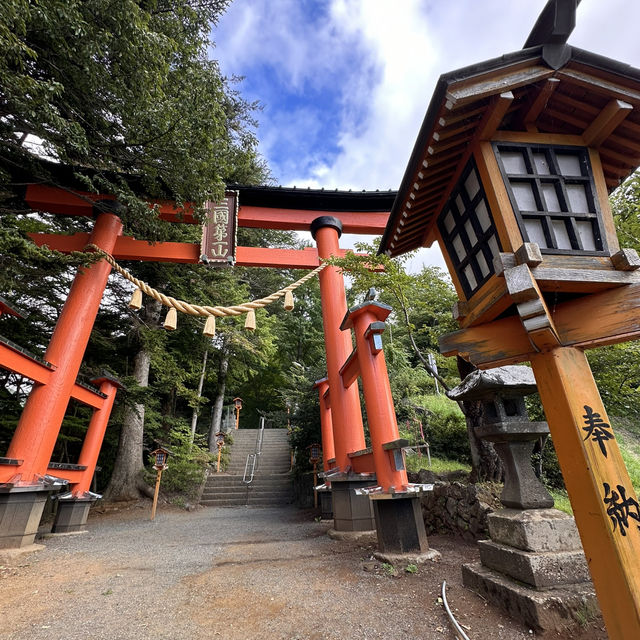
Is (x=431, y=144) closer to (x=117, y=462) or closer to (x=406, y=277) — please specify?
(x=406, y=277)

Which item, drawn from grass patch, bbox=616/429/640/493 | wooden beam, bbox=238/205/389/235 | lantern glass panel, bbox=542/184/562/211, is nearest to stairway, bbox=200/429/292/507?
wooden beam, bbox=238/205/389/235

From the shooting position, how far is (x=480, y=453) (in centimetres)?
538

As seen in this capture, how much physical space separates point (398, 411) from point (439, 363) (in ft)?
7.51

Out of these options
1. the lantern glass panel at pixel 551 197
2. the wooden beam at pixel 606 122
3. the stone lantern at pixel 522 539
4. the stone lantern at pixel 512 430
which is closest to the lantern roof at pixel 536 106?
the wooden beam at pixel 606 122

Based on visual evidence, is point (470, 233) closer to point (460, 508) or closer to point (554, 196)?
point (554, 196)

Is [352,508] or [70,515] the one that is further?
[70,515]

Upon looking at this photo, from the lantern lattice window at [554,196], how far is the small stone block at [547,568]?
222cm

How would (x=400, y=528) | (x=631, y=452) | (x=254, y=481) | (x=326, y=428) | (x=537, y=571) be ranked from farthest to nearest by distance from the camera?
1. (x=254, y=481)
2. (x=631, y=452)
3. (x=326, y=428)
4. (x=400, y=528)
5. (x=537, y=571)

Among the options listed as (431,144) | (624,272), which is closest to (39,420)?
(431,144)

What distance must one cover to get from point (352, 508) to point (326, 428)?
2.38 m

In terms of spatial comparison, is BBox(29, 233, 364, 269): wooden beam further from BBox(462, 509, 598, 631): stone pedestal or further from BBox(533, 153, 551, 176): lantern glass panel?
BBox(462, 509, 598, 631): stone pedestal

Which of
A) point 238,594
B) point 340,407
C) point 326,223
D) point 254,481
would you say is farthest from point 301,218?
point 254,481

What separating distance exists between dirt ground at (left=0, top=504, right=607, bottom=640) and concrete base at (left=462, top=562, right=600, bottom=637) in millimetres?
55

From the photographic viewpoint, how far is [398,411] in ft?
29.3
